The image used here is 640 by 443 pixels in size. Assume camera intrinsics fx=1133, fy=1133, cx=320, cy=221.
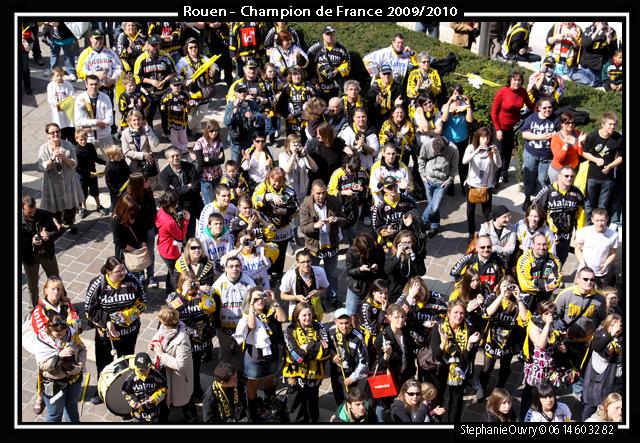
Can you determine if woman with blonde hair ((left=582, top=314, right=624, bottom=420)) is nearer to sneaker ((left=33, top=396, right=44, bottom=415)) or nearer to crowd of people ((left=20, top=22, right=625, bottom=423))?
crowd of people ((left=20, top=22, right=625, bottom=423))

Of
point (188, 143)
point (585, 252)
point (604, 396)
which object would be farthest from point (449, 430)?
point (188, 143)

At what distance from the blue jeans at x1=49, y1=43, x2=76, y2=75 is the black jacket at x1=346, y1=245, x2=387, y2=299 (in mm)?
8454

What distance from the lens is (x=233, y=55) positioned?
19.2 metres

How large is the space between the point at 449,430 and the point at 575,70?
1003 cm

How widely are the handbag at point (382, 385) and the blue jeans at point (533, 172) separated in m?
5.24

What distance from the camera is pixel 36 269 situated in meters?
13.4

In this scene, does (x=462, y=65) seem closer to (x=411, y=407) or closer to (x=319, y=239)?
(x=319, y=239)

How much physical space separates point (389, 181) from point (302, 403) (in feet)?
10.7

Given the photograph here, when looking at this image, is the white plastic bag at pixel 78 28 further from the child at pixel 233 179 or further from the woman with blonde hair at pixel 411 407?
the woman with blonde hair at pixel 411 407

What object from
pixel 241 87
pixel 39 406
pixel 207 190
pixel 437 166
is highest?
pixel 241 87

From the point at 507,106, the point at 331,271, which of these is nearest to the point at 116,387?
the point at 331,271

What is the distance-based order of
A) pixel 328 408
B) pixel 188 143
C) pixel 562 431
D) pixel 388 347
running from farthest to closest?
pixel 188 143
pixel 328 408
pixel 388 347
pixel 562 431

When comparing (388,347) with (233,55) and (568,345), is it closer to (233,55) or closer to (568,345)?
(568,345)

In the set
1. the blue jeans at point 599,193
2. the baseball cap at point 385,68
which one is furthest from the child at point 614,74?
the baseball cap at point 385,68
